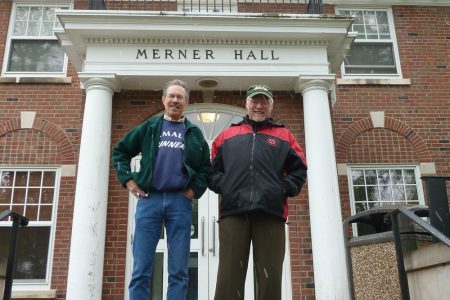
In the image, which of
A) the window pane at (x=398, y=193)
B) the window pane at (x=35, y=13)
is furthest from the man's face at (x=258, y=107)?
the window pane at (x=35, y=13)

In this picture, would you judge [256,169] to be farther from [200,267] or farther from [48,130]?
[48,130]

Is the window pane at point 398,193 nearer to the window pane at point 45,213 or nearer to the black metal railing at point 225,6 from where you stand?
the black metal railing at point 225,6

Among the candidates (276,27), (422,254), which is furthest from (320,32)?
(422,254)

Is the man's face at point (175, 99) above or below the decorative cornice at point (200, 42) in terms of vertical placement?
below

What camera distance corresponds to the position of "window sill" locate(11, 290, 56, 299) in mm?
7492

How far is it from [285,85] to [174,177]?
443cm

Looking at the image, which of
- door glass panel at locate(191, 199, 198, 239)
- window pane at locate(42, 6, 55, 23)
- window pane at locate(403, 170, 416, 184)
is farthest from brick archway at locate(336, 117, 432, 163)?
window pane at locate(42, 6, 55, 23)

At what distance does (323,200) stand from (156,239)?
360 centimetres

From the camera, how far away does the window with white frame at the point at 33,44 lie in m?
9.34

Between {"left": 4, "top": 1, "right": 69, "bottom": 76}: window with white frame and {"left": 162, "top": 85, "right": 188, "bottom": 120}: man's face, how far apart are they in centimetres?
603

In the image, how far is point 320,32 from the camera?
7.30m

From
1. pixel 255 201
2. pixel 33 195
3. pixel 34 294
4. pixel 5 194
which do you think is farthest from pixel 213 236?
pixel 255 201

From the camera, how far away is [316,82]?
7371 millimetres

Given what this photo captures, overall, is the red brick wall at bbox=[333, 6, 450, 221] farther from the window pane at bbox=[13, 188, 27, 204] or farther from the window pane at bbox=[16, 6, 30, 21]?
the window pane at bbox=[16, 6, 30, 21]
